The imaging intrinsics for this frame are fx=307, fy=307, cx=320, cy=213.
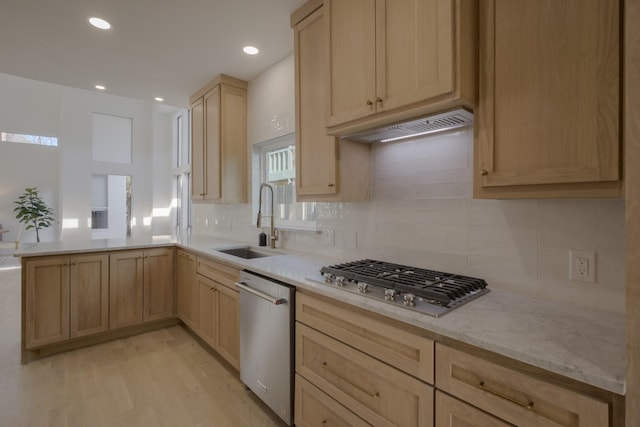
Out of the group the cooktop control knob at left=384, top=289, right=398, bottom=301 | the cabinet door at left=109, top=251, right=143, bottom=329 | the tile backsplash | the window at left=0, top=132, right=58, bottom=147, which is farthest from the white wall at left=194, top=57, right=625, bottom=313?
the window at left=0, top=132, right=58, bottom=147

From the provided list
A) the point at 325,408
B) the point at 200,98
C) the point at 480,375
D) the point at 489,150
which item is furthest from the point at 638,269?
the point at 200,98

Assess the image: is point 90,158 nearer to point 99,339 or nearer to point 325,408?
point 99,339

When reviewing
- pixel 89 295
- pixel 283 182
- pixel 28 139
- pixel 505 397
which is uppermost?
pixel 28 139

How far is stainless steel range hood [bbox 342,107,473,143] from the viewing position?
1.43 meters

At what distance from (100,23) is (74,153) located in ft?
19.1

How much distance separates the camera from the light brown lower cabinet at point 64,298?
265cm

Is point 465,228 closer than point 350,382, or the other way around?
point 350,382

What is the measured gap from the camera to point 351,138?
193cm

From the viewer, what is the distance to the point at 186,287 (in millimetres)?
3166

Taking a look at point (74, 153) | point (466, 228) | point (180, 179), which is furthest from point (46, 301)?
point (74, 153)

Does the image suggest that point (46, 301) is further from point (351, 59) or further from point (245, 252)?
point (351, 59)

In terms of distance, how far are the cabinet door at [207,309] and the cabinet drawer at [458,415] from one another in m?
1.97

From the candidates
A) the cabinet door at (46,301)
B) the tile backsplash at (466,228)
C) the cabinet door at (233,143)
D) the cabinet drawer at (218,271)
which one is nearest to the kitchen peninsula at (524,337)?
the tile backsplash at (466,228)

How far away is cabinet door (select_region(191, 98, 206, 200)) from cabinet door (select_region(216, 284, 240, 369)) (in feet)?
5.19
